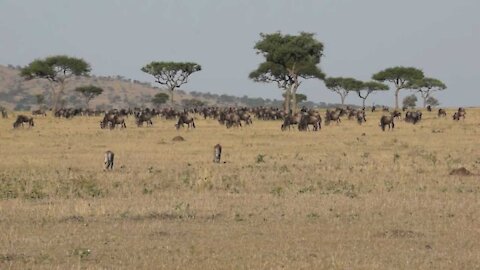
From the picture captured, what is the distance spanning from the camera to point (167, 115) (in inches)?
2518

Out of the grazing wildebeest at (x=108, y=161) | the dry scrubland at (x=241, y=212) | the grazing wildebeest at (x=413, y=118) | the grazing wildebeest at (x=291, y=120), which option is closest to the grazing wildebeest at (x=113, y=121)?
the grazing wildebeest at (x=291, y=120)

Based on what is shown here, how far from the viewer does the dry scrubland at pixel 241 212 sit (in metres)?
8.86

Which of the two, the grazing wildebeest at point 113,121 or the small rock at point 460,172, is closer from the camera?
the small rock at point 460,172

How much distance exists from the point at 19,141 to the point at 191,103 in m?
88.2

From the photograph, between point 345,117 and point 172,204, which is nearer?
point 172,204

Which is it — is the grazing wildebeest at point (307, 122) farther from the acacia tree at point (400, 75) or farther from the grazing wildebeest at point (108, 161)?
the acacia tree at point (400, 75)

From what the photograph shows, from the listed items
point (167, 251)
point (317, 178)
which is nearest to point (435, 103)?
point (317, 178)

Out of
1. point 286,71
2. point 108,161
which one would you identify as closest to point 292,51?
point 286,71

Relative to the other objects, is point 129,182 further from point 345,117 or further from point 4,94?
point 4,94

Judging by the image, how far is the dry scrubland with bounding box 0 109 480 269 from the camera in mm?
8859

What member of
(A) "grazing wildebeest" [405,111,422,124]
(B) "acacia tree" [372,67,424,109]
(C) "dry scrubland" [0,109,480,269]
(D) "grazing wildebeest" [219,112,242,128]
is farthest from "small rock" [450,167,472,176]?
(B) "acacia tree" [372,67,424,109]

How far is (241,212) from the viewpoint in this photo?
40.9ft

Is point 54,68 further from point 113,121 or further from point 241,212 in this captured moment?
point 241,212

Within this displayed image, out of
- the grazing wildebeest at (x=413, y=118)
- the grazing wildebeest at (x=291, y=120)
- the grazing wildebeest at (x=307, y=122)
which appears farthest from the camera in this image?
the grazing wildebeest at (x=413, y=118)
